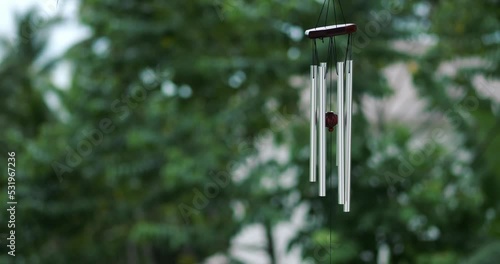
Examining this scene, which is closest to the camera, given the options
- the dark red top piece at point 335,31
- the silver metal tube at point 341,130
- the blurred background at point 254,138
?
the dark red top piece at point 335,31

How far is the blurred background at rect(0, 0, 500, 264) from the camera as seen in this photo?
6.75m

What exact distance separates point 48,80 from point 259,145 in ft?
9.54

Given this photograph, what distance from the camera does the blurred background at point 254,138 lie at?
22.1 ft

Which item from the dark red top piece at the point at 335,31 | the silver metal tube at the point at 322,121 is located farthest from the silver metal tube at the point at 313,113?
the dark red top piece at the point at 335,31

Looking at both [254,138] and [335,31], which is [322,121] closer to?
[335,31]

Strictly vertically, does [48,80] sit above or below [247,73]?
above

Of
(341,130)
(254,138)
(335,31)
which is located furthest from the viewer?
(254,138)

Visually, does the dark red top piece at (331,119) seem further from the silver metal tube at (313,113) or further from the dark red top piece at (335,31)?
the dark red top piece at (335,31)

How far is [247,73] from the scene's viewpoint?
6883 millimetres

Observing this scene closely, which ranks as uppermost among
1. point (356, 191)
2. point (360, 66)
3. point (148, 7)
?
point (148, 7)

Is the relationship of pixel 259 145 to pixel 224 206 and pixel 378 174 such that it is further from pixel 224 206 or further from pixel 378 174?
pixel 378 174

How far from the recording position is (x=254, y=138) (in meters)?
7.29

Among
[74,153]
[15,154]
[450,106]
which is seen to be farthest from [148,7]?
[450,106]

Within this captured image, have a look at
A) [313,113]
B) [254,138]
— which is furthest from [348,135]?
[254,138]
